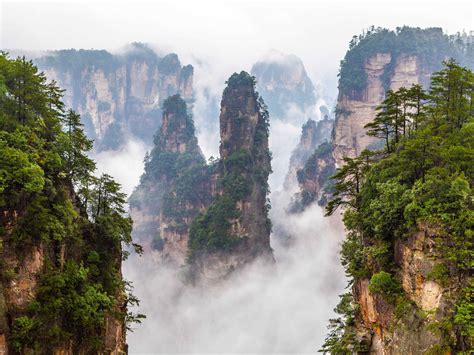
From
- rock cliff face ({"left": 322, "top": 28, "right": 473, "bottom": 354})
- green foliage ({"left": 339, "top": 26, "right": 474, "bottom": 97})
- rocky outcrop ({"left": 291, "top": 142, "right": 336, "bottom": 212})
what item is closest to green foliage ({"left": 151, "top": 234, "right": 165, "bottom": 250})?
rocky outcrop ({"left": 291, "top": 142, "right": 336, "bottom": 212})

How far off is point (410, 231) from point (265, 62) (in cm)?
16024

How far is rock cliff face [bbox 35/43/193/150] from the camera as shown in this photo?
123m

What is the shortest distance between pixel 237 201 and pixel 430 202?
4093cm

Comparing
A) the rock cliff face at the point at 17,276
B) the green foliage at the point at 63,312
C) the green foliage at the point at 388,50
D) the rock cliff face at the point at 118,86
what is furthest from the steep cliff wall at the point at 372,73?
the rock cliff face at the point at 118,86

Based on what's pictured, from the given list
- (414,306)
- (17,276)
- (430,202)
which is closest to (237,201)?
(414,306)

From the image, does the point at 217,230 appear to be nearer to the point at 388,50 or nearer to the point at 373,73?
the point at 373,73

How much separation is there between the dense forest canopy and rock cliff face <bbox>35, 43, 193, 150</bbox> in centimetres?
10036

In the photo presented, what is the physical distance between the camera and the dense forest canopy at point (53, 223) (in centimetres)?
1797

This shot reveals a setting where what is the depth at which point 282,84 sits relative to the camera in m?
166

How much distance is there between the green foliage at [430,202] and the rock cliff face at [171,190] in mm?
47494

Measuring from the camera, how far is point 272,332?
177 feet

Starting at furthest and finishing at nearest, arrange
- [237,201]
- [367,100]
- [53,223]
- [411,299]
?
[367,100] → [237,201] → [53,223] → [411,299]

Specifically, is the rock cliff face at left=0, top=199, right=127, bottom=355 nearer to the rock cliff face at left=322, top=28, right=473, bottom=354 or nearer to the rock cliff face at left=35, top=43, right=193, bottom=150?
the rock cliff face at left=322, top=28, right=473, bottom=354

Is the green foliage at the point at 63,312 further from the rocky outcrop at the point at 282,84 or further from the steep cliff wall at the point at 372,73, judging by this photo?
the rocky outcrop at the point at 282,84
